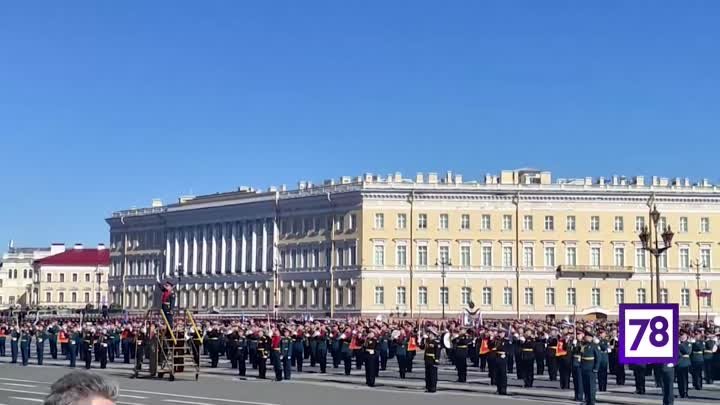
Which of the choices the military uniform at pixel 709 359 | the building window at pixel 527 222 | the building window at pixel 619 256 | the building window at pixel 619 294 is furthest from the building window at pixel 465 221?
the military uniform at pixel 709 359

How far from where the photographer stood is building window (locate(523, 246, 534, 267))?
94062 mm

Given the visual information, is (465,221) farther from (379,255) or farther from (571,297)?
(571,297)

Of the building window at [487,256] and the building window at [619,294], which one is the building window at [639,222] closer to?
the building window at [619,294]

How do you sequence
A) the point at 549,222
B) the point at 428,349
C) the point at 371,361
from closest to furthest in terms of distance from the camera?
the point at 428,349 < the point at 371,361 < the point at 549,222

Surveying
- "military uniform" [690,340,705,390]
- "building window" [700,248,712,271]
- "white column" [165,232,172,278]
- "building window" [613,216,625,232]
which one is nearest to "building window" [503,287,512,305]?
"building window" [613,216,625,232]

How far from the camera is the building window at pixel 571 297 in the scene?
9412 centimetres

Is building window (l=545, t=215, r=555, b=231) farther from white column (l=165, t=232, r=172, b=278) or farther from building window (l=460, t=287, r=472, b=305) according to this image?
white column (l=165, t=232, r=172, b=278)

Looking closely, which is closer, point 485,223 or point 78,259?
point 485,223

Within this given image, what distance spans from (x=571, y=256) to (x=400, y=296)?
43.5 ft

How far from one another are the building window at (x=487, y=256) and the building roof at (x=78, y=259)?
191ft

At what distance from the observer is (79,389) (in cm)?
379

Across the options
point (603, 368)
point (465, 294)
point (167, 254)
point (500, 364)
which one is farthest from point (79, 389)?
point (167, 254)

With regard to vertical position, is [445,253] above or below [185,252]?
below

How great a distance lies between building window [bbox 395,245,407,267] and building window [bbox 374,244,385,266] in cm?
105
